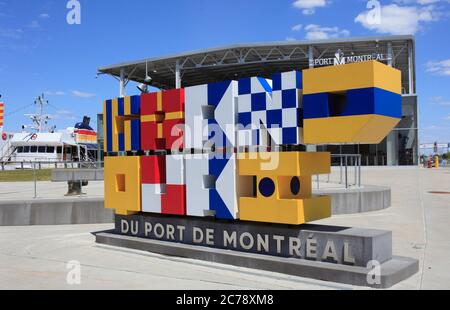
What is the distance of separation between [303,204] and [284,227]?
512 millimetres

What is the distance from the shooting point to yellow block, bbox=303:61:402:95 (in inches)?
243

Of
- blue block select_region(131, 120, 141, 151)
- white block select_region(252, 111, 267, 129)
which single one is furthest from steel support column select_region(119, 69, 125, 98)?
white block select_region(252, 111, 267, 129)

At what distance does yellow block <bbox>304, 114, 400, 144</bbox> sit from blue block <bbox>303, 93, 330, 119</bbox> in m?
0.07

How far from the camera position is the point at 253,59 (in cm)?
5028

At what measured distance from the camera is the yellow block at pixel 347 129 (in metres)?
6.32

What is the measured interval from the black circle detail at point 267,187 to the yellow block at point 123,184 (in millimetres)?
2805

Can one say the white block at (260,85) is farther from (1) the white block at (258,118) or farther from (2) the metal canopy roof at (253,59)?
(2) the metal canopy roof at (253,59)

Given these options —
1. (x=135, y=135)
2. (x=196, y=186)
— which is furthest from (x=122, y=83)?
(x=196, y=186)

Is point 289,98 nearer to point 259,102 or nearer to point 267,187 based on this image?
point 259,102

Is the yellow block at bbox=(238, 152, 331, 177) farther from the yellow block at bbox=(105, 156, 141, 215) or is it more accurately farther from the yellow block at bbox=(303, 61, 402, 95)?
the yellow block at bbox=(105, 156, 141, 215)

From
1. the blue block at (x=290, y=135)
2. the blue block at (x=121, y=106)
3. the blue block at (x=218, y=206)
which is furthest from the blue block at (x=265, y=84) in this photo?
the blue block at (x=121, y=106)

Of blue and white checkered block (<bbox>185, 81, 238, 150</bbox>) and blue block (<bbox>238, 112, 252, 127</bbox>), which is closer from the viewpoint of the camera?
blue block (<bbox>238, 112, 252, 127</bbox>)
